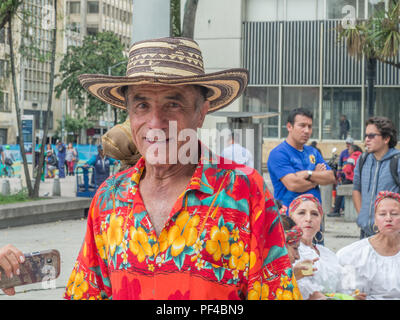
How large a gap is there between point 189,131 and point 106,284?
63 cm

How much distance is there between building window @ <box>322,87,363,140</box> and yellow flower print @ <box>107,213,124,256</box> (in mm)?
27056

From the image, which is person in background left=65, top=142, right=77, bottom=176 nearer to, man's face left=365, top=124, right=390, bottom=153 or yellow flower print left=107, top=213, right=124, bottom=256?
man's face left=365, top=124, right=390, bottom=153

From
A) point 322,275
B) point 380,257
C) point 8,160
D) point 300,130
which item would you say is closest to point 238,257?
point 322,275

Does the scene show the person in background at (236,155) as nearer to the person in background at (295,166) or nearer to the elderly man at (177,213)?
the person in background at (295,166)

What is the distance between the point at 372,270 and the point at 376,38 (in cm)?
1891

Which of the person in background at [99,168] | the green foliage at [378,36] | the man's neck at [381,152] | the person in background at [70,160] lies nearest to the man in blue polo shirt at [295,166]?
the man's neck at [381,152]

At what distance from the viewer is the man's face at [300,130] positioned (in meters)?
6.51

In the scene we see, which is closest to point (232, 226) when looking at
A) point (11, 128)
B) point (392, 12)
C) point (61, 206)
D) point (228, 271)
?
point (228, 271)

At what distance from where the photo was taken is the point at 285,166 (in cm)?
641

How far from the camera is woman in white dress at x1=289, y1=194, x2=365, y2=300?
427 centimetres

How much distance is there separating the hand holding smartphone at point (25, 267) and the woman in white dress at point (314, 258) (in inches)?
71.7

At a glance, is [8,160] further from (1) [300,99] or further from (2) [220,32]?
(1) [300,99]

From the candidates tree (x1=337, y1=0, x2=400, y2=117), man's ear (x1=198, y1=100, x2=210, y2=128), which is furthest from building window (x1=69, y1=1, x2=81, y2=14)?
man's ear (x1=198, y1=100, x2=210, y2=128)

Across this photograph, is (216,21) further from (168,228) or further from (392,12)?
(168,228)
